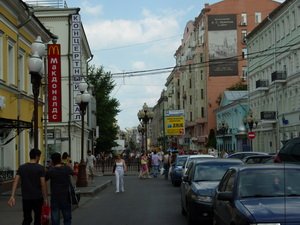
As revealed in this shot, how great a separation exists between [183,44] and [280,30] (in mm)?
68475

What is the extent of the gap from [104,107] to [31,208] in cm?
6428

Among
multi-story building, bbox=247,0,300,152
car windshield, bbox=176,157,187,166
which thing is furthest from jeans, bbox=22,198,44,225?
multi-story building, bbox=247,0,300,152

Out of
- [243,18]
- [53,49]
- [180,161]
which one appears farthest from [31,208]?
[243,18]

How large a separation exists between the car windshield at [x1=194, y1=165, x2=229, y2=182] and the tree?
5611 cm

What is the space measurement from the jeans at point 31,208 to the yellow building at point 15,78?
32.6ft

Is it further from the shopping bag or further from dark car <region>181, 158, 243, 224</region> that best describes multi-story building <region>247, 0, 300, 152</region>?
the shopping bag

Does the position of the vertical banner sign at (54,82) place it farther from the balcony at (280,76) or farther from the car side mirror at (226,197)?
the balcony at (280,76)

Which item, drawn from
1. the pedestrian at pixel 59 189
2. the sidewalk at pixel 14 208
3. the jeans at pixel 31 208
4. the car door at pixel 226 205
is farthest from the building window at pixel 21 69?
the car door at pixel 226 205

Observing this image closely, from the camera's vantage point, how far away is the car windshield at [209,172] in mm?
14473

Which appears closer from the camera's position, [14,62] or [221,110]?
[14,62]

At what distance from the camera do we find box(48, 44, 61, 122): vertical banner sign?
107 feet

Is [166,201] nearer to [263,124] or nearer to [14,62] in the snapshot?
[14,62]

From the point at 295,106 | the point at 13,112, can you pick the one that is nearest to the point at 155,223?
the point at 13,112

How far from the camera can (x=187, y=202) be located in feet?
44.9
